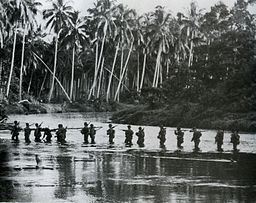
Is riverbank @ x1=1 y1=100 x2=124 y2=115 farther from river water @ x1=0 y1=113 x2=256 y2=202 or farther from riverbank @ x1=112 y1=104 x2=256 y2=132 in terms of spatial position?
river water @ x1=0 y1=113 x2=256 y2=202

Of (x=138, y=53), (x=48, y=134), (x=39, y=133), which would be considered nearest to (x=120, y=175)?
(x=48, y=134)

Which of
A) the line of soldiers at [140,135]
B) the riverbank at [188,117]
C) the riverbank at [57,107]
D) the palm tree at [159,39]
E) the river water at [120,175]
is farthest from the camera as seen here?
the palm tree at [159,39]

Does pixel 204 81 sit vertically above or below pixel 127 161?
above

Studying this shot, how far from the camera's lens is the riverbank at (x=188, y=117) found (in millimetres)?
24500

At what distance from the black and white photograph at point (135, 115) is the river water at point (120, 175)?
27 mm

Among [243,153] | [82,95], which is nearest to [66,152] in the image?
[243,153]

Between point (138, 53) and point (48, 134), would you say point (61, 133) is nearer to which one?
point (48, 134)

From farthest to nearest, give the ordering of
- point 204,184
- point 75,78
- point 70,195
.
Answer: point 75,78 < point 204,184 < point 70,195

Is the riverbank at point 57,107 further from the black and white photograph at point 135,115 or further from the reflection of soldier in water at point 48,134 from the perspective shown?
the reflection of soldier in water at point 48,134

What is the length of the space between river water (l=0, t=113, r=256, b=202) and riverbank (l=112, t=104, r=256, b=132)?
2.59 metres

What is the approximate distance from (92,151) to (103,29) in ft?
41.8

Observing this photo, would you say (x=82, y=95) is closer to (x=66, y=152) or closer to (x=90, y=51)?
(x=90, y=51)

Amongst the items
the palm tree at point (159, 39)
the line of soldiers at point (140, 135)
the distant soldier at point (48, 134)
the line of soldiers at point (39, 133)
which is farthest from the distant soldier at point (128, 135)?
the palm tree at point (159, 39)

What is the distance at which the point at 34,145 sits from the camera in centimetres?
2127
